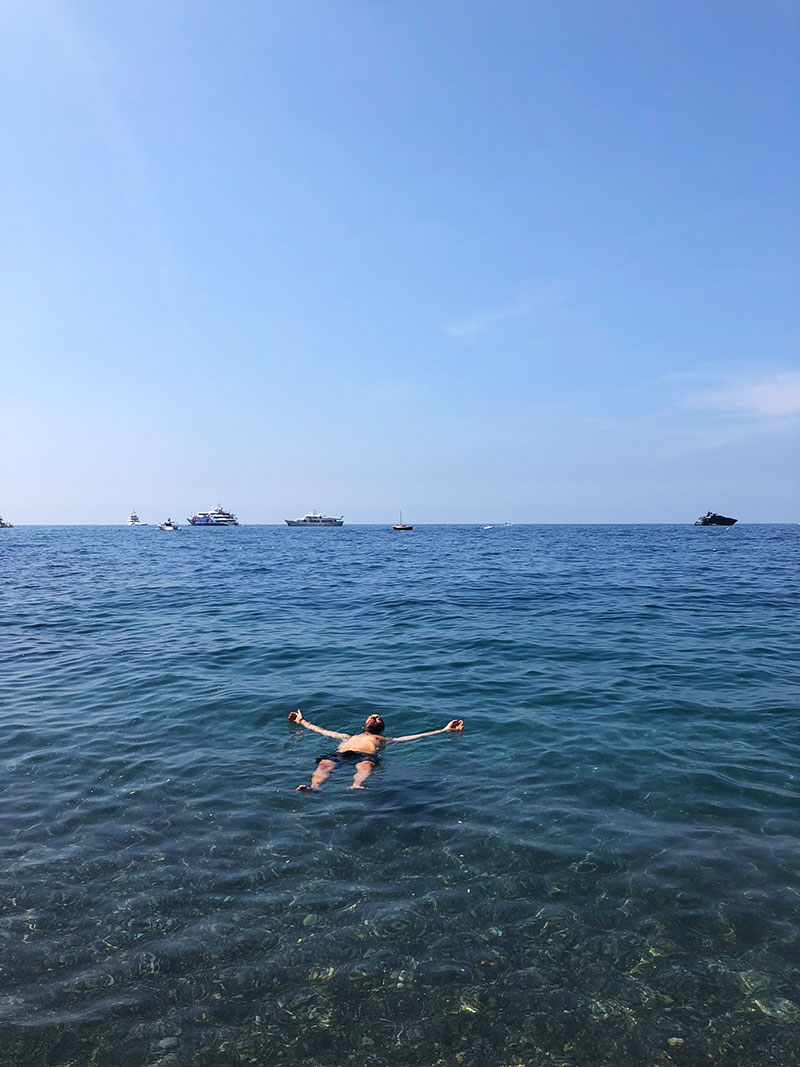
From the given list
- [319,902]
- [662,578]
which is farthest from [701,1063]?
[662,578]

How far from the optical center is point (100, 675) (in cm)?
1739

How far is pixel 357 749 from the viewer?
461 inches

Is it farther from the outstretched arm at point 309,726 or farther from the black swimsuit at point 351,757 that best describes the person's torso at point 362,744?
the outstretched arm at point 309,726

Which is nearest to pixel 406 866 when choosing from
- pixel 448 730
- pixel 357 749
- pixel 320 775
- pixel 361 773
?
pixel 361 773

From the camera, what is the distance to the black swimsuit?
37.2 feet

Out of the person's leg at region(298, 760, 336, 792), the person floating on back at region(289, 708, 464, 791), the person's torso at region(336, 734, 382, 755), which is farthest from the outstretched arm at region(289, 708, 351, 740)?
the person's leg at region(298, 760, 336, 792)

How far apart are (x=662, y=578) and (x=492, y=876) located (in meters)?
40.1

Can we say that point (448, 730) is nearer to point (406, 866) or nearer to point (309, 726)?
point (309, 726)

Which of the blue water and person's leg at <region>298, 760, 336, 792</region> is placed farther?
person's leg at <region>298, 760, 336, 792</region>

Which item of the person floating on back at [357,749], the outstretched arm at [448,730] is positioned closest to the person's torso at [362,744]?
the person floating on back at [357,749]

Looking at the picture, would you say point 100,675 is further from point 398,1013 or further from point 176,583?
point 176,583

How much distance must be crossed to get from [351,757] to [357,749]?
25 centimetres

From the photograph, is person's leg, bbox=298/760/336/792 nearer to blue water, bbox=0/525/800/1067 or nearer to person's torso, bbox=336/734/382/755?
blue water, bbox=0/525/800/1067

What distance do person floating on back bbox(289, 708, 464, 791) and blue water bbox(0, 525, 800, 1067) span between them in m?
0.24
